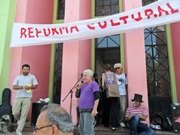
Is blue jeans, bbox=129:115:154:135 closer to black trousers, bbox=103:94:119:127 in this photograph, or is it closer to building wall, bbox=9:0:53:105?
black trousers, bbox=103:94:119:127

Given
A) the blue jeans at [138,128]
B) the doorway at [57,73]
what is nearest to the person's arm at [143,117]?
the blue jeans at [138,128]

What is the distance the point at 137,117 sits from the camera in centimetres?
501

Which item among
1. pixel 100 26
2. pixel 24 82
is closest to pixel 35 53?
pixel 24 82

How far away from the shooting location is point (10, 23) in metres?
7.15

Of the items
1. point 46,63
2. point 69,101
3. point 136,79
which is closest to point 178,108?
point 136,79

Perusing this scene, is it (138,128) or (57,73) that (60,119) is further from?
(57,73)

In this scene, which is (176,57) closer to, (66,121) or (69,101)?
(69,101)

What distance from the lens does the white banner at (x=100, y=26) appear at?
552 cm

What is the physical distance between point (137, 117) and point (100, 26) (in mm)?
2411

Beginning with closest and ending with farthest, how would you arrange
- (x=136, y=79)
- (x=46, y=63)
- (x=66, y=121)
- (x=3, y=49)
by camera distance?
(x=66, y=121) → (x=136, y=79) → (x=3, y=49) → (x=46, y=63)

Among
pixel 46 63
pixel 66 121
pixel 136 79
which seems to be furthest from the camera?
pixel 46 63

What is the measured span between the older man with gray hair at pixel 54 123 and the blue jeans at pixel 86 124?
2.74 m

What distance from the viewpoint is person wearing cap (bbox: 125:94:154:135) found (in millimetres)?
4883

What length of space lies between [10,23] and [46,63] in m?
1.72
